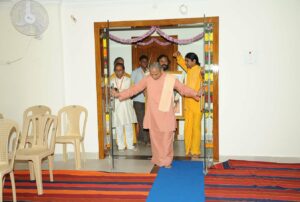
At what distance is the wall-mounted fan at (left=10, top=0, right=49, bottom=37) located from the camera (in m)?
4.66

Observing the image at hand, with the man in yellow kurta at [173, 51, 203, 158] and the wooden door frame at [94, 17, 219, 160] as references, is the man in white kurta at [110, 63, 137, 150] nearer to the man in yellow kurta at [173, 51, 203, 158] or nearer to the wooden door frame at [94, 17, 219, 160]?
the wooden door frame at [94, 17, 219, 160]

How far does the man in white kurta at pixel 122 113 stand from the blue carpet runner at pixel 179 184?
4.25ft

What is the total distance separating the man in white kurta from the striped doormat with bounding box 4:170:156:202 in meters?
1.43

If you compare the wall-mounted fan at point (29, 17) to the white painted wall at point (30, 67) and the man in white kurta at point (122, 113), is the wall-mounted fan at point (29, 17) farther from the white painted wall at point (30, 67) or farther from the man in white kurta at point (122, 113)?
the man in white kurta at point (122, 113)

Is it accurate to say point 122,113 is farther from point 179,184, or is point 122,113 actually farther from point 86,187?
point 179,184

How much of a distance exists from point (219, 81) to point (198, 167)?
4.45 ft

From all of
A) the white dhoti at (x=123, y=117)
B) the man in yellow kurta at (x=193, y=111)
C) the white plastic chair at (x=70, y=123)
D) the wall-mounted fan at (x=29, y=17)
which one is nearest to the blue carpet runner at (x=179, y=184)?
the man in yellow kurta at (x=193, y=111)

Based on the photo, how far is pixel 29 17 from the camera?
4695 mm

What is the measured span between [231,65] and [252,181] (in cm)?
179

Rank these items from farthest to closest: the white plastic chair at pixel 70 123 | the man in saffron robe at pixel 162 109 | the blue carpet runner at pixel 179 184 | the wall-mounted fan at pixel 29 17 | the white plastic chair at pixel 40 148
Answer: the white plastic chair at pixel 70 123 → the man in saffron robe at pixel 162 109 → the wall-mounted fan at pixel 29 17 → the white plastic chair at pixel 40 148 → the blue carpet runner at pixel 179 184

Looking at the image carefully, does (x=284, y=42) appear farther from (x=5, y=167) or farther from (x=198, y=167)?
(x=5, y=167)

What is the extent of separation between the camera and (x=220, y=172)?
4457mm

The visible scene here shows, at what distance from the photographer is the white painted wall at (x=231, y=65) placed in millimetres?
4840

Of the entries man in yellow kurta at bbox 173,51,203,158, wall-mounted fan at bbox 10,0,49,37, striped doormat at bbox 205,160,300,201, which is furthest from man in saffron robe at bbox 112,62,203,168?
wall-mounted fan at bbox 10,0,49,37
